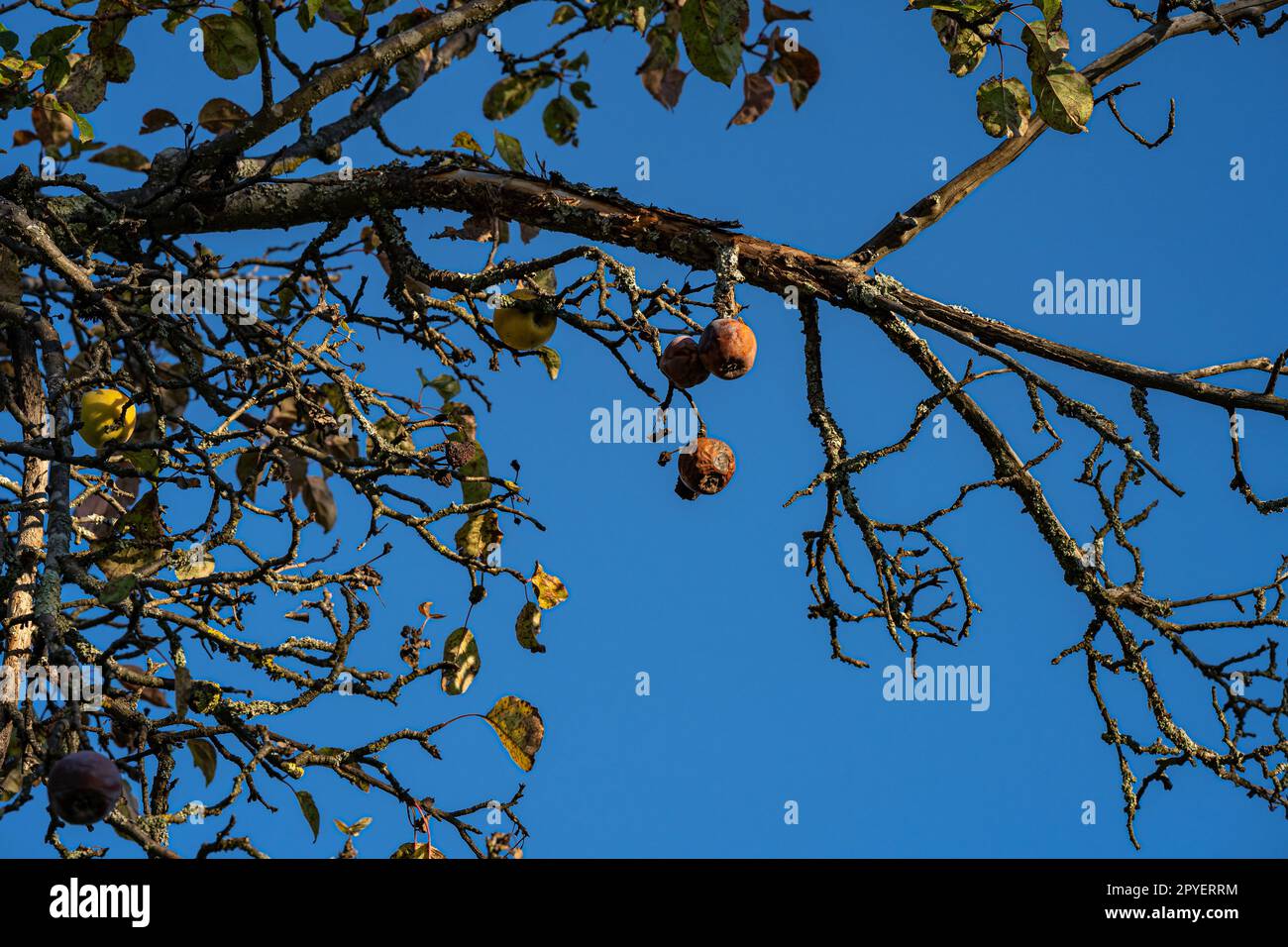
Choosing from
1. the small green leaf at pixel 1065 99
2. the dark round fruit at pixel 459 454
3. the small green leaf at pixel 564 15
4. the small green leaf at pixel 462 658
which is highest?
the small green leaf at pixel 564 15

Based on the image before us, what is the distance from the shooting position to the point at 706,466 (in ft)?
9.00

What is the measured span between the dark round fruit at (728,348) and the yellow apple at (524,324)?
0.63 m

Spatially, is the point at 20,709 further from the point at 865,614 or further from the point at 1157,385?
the point at 1157,385

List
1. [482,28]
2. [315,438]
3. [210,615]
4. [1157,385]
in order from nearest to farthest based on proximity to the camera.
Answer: [1157,385] → [210,615] → [315,438] → [482,28]

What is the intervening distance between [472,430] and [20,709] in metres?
1.74

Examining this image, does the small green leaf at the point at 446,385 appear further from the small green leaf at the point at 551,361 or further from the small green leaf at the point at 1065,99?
the small green leaf at the point at 1065,99

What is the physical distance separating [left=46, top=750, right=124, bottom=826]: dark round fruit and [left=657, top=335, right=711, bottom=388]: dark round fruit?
4.37 feet

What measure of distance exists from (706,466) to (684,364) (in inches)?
9.5

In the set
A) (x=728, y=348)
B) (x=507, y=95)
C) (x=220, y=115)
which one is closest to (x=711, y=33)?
(x=728, y=348)

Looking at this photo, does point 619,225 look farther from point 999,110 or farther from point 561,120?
point 561,120

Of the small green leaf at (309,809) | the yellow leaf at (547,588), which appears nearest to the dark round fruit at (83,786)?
the small green leaf at (309,809)

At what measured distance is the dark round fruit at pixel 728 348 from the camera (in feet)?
8.21
